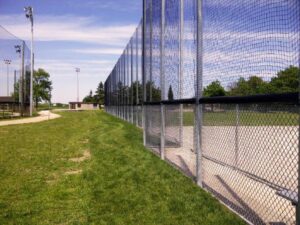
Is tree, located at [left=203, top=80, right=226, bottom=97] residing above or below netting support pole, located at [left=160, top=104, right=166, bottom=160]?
above

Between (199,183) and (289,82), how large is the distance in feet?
9.66

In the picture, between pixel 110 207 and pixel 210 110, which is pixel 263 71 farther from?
pixel 110 207

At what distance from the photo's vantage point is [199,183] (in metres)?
6.29

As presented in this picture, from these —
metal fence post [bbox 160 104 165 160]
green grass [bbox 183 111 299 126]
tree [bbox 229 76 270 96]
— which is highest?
tree [bbox 229 76 270 96]

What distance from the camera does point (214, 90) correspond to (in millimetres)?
5676

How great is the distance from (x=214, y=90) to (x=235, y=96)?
1.07m

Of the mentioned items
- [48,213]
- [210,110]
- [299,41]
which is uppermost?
[299,41]

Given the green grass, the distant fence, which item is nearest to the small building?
the distant fence

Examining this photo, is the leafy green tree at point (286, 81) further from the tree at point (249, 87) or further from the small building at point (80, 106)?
the small building at point (80, 106)

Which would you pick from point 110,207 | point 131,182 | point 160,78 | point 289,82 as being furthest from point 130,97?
point 289,82

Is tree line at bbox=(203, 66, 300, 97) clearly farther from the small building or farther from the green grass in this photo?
the small building

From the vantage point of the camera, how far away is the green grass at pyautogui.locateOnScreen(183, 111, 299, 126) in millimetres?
3684

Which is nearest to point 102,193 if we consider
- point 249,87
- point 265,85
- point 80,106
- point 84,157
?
point 249,87

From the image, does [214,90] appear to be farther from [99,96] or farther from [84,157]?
[99,96]
